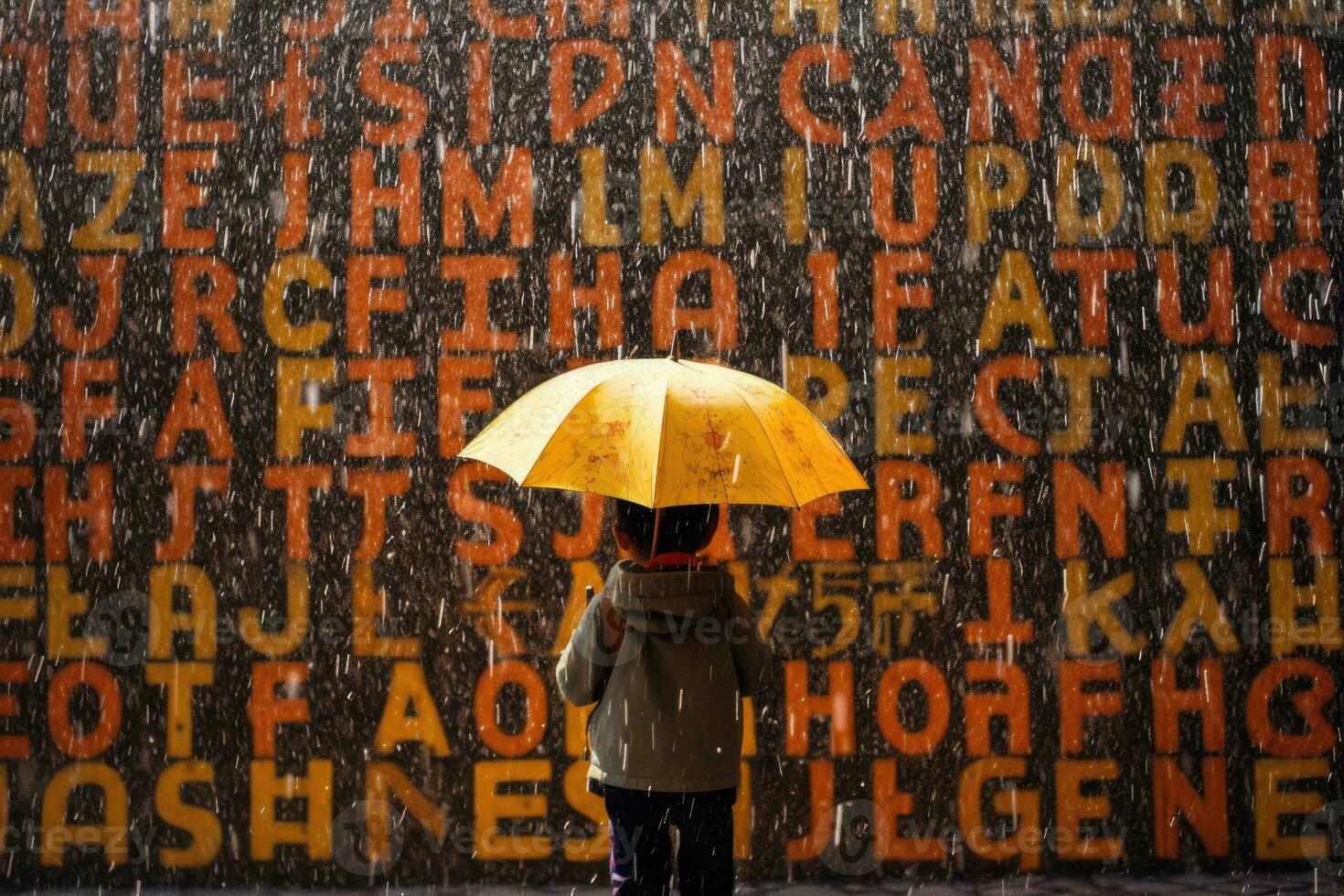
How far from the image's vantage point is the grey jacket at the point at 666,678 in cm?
323

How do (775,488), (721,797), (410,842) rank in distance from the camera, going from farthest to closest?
(410,842), (721,797), (775,488)

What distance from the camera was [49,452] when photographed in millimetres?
5352

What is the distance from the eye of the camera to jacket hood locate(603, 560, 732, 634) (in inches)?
127

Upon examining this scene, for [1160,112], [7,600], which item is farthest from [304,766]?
[1160,112]

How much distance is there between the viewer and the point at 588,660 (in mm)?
3303

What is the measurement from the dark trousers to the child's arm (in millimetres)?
275

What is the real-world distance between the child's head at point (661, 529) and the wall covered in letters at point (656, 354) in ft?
6.82

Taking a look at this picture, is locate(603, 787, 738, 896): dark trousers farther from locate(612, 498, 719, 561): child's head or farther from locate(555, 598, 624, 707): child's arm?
locate(612, 498, 719, 561): child's head

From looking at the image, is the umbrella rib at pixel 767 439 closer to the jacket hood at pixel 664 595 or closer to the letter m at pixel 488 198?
the jacket hood at pixel 664 595

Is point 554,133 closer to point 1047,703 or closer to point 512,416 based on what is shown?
point 512,416

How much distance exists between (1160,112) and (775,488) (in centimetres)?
339

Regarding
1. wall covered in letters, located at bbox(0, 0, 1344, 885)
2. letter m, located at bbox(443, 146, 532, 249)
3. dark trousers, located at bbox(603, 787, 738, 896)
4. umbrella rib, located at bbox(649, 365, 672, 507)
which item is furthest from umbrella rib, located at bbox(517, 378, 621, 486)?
letter m, located at bbox(443, 146, 532, 249)

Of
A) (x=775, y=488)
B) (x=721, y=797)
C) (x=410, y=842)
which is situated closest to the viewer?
(x=775, y=488)

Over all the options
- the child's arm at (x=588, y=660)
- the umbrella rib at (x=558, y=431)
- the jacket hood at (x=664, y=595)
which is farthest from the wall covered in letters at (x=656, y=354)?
the umbrella rib at (x=558, y=431)
